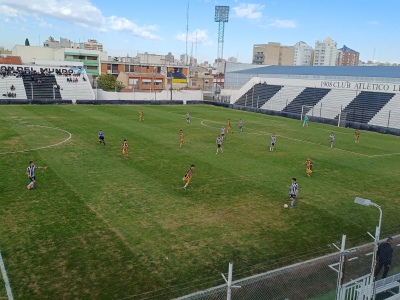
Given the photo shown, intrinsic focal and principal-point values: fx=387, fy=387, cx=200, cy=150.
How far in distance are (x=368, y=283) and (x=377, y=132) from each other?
41.5 metres

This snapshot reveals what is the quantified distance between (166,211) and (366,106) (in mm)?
47413

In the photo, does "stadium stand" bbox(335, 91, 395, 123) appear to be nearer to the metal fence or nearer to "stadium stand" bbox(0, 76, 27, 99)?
the metal fence

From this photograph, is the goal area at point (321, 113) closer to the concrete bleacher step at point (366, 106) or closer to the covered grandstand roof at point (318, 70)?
the concrete bleacher step at point (366, 106)

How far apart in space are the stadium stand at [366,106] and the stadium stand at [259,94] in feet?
58.5

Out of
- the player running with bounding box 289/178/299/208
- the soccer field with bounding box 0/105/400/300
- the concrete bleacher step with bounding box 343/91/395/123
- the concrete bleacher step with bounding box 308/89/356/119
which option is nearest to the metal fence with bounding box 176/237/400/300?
the soccer field with bounding box 0/105/400/300

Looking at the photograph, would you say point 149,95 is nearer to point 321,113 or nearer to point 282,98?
point 282,98

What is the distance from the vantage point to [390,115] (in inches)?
Result: 2036

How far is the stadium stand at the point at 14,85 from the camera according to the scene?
6712cm

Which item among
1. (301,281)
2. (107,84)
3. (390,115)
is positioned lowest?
(301,281)

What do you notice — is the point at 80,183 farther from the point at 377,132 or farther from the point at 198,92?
the point at 198,92

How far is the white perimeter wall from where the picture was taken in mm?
74312

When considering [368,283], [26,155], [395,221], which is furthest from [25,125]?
[368,283]

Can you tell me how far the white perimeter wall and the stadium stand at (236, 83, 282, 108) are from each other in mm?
10943

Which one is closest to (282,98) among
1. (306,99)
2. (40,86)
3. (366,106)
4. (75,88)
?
(306,99)
